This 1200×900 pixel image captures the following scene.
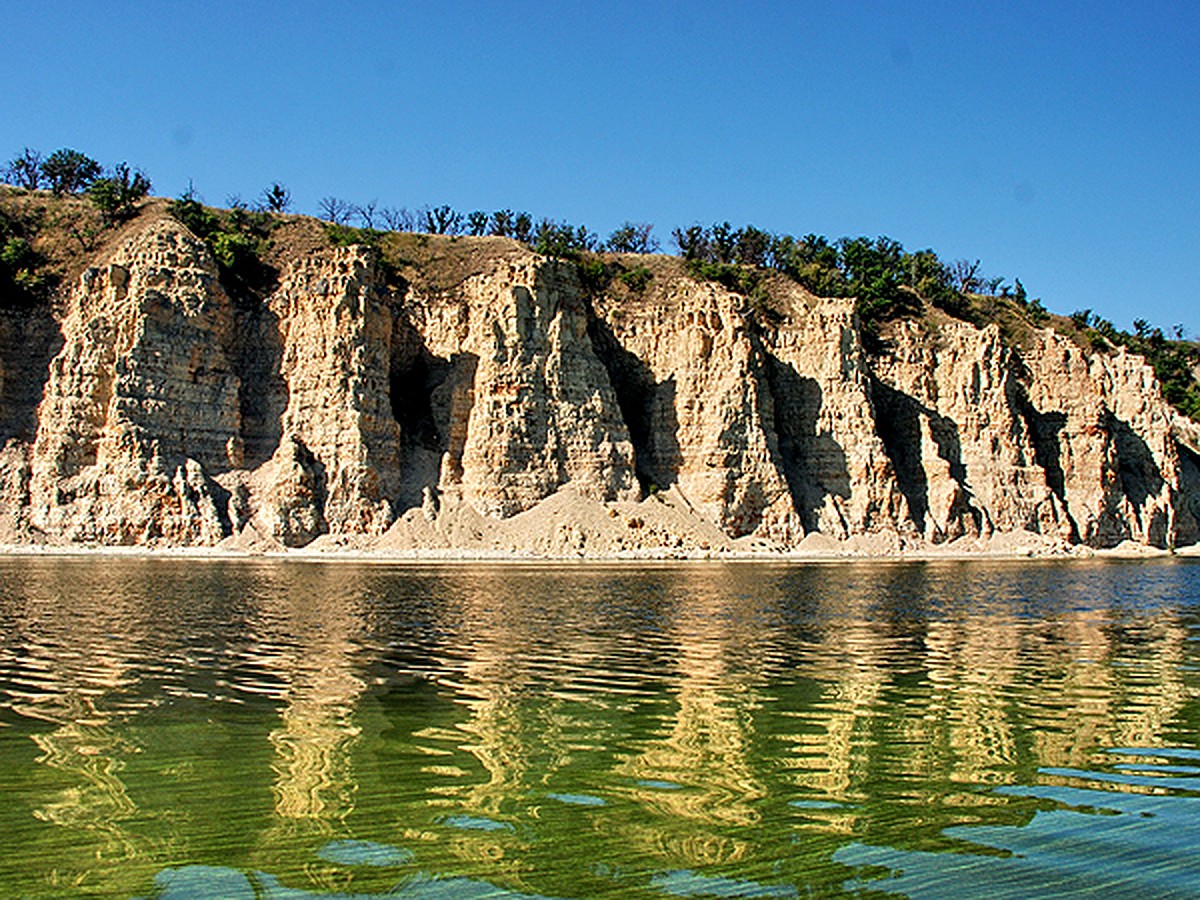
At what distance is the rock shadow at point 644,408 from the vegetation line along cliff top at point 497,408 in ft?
0.69

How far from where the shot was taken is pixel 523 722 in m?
11.5

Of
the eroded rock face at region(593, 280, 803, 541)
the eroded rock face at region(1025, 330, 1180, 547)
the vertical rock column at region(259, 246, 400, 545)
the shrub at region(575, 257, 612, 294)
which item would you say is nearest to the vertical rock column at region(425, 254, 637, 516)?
the eroded rock face at region(593, 280, 803, 541)

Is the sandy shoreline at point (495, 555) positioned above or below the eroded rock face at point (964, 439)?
below

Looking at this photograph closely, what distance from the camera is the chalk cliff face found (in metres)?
56.2

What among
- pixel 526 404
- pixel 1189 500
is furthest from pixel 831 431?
pixel 1189 500

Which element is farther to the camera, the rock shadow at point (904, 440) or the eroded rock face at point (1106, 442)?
the eroded rock face at point (1106, 442)

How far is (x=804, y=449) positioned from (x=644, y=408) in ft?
35.9

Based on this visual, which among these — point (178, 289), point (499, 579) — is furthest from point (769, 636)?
point (178, 289)

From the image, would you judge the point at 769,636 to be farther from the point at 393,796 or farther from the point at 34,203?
the point at 34,203

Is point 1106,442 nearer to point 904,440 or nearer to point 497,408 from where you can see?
point 904,440

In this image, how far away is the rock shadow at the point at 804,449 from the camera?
218 ft

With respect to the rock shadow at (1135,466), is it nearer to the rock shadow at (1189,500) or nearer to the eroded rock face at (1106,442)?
the eroded rock face at (1106,442)

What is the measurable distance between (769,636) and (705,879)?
14.2 metres

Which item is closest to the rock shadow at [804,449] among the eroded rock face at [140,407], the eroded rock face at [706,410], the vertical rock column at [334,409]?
the eroded rock face at [706,410]
